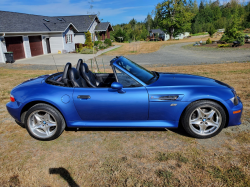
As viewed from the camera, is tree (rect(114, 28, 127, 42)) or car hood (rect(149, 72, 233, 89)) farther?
tree (rect(114, 28, 127, 42))

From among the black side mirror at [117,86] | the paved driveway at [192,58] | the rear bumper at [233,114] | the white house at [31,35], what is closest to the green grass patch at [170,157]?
the rear bumper at [233,114]

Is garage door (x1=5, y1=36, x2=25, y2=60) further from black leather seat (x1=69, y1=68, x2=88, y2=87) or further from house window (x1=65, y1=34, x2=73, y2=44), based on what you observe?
black leather seat (x1=69, y1=68, x2=88, y2=87)

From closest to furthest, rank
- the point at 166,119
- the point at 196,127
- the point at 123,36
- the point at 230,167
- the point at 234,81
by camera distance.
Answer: the point at 230,167
the point at 166,119
the point at 196,127
the point at 234,81
the point at 123,36

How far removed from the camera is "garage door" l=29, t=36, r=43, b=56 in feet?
78.9

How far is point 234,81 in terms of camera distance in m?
7.65

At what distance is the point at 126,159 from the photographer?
3146mm

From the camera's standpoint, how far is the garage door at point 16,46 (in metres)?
20.4

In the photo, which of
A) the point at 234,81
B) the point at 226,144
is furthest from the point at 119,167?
the point at 234,81

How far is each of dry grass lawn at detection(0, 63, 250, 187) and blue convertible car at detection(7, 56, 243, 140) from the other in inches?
12.4

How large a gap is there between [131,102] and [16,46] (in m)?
22.2

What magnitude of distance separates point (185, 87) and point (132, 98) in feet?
3.11

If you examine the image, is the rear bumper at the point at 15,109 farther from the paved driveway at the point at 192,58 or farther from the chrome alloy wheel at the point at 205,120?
the paved driveway at the point at 192,58

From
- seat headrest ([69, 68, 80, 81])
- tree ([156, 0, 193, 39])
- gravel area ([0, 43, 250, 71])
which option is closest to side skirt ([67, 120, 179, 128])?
seat headrest ([69, 68, 80, 81])

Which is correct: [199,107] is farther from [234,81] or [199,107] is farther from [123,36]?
[123,36]
